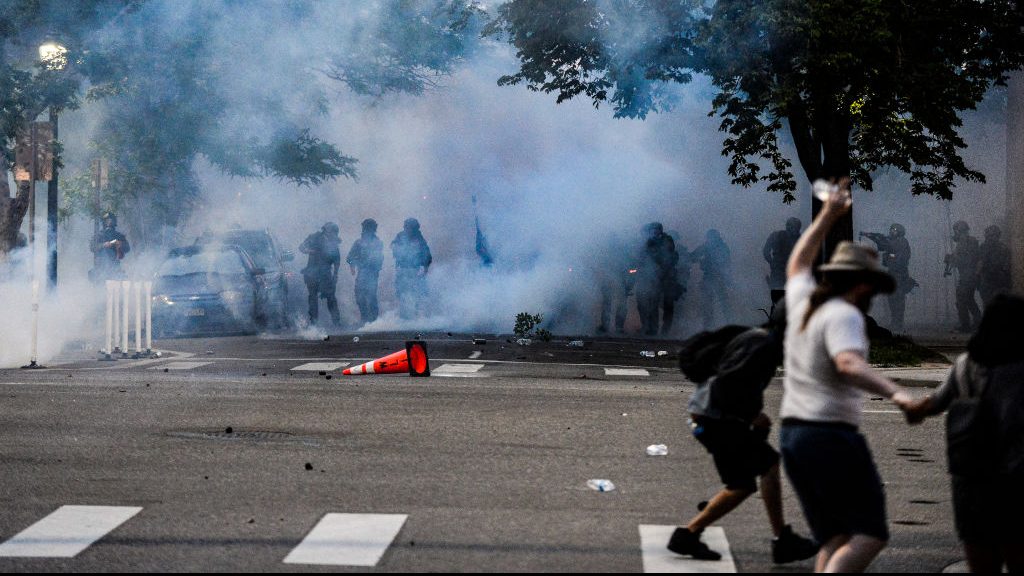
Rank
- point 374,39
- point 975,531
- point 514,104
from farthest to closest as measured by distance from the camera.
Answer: point 514,104, point 374,39, point 975,531

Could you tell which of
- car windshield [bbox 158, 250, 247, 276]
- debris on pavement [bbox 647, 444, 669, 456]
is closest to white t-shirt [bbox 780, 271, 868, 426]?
debris on pavement [bbox 647, 444, 669, 456]

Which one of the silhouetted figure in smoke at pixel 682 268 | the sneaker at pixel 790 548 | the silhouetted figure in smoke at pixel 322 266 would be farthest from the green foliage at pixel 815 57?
the sneaker at pixel 790 548

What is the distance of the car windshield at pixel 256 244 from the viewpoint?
27391mm

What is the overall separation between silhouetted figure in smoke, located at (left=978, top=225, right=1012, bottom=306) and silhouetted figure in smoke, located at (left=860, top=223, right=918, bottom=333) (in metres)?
1.39

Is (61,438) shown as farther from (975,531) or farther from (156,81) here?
(156,81)

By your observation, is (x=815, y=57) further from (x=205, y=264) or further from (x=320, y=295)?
(x=320, y=295)

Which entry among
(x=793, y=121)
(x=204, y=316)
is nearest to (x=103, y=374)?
(x=204, y=316)

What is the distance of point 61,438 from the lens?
11.4 m

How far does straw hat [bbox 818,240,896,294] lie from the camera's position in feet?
18.8

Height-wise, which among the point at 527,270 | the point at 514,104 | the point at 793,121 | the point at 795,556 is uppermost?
the point at 514,104

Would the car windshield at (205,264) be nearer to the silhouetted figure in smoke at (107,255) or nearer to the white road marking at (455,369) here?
the silhouetted figure in smoke at (107,255)

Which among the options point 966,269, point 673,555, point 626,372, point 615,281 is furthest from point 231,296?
point 673,555

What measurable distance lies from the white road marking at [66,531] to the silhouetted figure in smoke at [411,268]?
19358 millimetres

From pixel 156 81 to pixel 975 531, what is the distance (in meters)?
21.8
